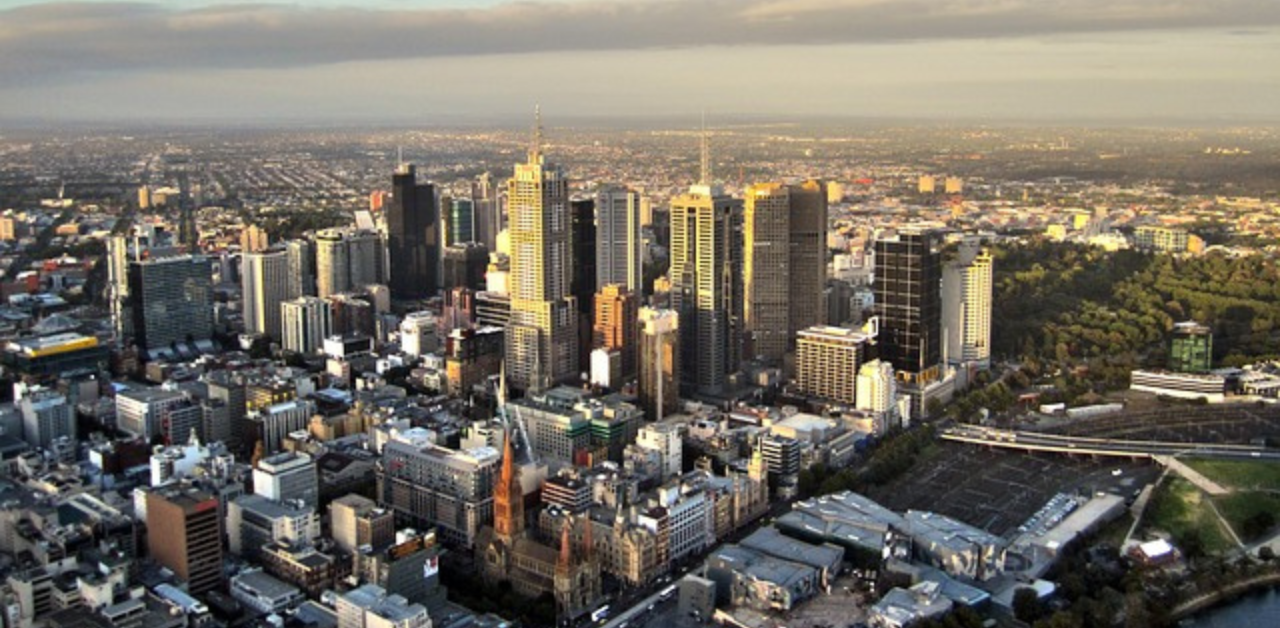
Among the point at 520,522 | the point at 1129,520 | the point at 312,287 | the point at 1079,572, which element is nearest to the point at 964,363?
the point at 1129,520

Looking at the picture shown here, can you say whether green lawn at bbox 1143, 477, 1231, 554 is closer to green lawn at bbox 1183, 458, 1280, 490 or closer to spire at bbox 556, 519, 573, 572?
green lawn at bbox 1183, 458, 1280, 490

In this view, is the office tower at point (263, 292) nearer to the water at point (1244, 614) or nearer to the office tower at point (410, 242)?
the office tower at point (410, 242)

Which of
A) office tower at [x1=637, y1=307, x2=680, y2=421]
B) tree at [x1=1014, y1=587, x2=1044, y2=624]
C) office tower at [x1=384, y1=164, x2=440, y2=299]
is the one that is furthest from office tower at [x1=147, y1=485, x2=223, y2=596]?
office tower at [x1=384, y1=164, x2=440, y2=299]

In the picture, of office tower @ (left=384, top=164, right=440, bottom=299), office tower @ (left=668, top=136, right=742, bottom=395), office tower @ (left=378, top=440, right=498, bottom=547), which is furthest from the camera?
office tower @ (left=384, top=164, right=440, bottom=299)

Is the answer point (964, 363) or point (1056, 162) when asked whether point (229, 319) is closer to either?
point (964, 363)

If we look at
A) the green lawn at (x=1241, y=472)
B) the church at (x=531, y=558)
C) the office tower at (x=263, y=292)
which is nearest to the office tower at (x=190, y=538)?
the church at (x=531, y=558)

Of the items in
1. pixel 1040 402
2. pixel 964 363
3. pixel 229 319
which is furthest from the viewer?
pixel 229 319
